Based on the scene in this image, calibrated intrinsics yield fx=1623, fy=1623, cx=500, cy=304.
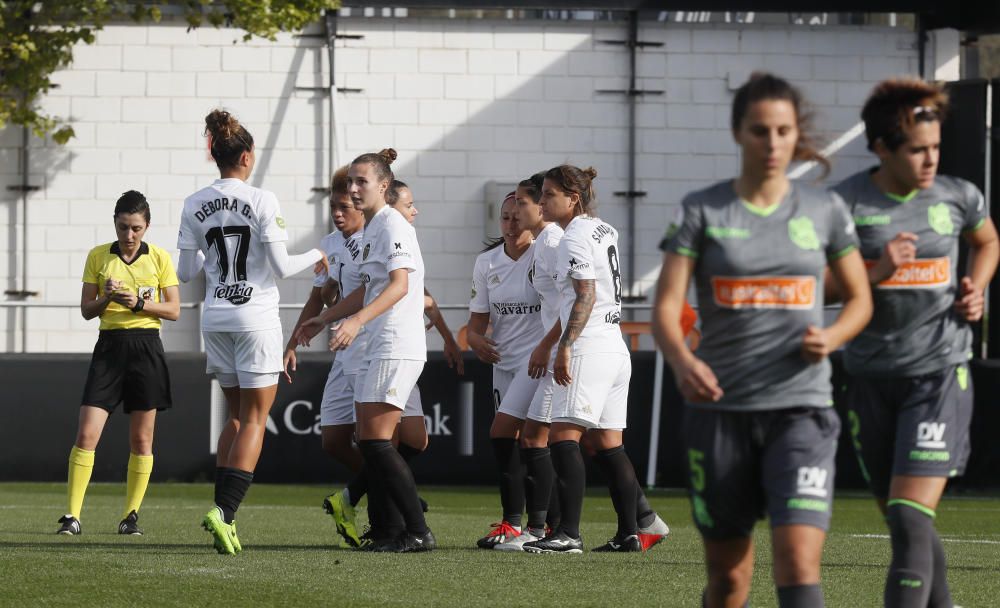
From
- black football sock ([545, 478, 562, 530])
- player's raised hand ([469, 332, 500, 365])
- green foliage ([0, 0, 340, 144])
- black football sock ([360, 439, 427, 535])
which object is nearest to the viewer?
black football sock ([360, 439, 427, 535])

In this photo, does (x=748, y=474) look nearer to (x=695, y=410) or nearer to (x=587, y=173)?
(x=695, y=410)

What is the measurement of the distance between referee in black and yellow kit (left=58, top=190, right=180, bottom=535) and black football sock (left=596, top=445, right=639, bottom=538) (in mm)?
2699

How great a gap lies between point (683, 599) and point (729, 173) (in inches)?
534

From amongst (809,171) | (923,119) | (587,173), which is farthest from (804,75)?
(923,119)

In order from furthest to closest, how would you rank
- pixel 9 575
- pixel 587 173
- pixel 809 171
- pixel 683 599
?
pixel 809 171 < pixel 587 173 < pixel 9 575 < pixel 683 599

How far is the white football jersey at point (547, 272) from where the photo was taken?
27.4ft

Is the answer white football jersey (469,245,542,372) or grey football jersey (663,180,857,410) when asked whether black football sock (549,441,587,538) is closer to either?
white football jersey (469,245,542,372)

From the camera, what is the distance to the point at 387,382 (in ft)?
25.3

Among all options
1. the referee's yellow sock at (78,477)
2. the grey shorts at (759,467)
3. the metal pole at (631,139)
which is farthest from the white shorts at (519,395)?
the metal pole at (631,139)

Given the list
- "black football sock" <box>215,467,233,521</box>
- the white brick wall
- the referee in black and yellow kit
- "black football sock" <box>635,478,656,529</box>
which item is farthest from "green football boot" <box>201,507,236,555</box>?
the white brick wall

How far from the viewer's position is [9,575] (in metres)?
6.87

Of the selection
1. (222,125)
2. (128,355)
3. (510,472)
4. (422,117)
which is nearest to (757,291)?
(222,125)

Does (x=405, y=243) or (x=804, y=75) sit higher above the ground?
(x=804, y=75)

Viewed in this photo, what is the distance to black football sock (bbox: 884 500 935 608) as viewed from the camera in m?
4.86
